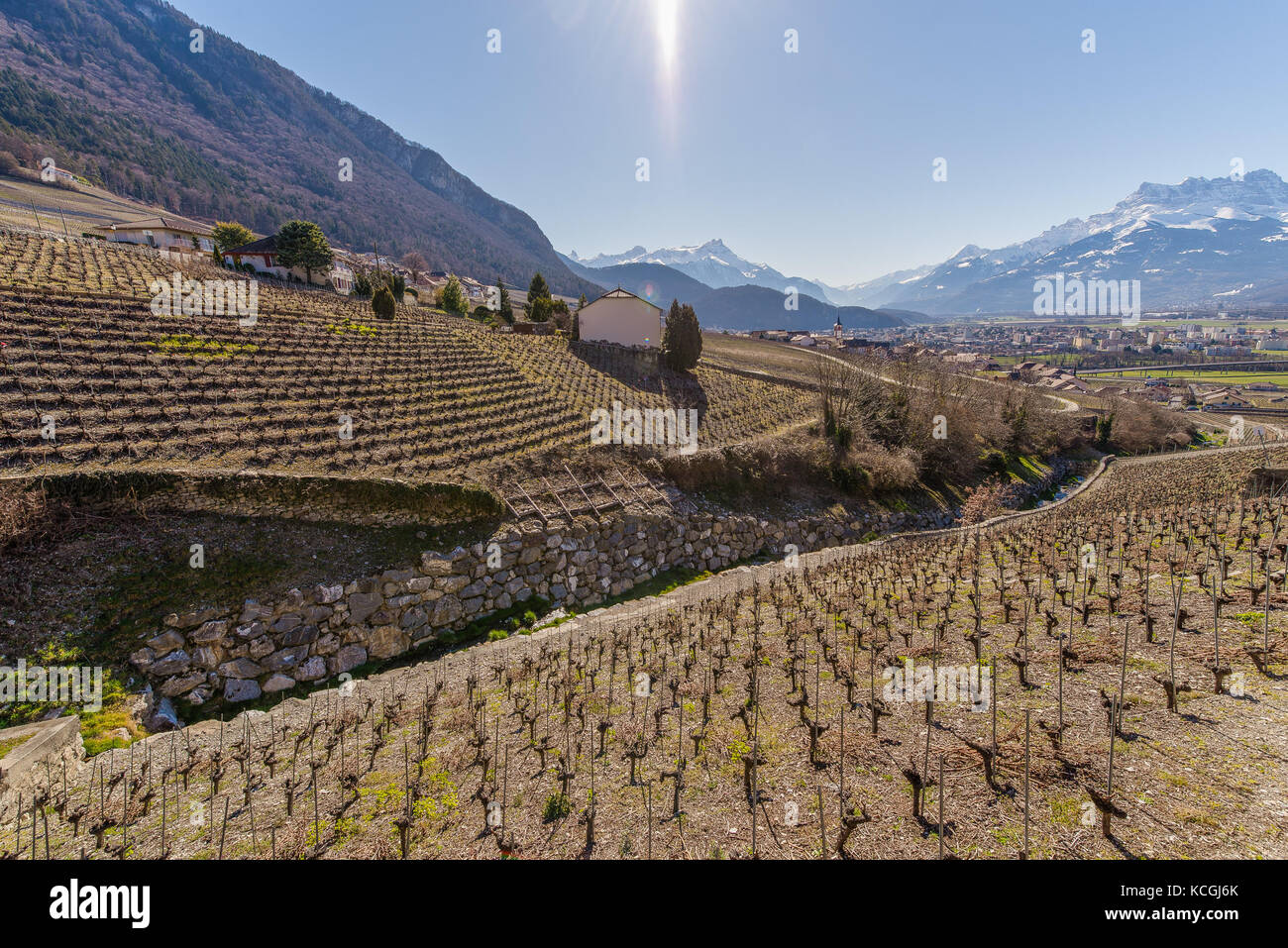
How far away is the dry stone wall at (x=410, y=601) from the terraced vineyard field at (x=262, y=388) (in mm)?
3605

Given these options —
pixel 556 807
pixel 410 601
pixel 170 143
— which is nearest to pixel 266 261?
pixel 410 601

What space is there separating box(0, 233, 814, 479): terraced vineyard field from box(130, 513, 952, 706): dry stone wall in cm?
360

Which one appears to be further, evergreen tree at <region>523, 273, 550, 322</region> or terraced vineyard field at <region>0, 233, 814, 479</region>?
evergreen tree at <region>523, 273, 550, 322</region>

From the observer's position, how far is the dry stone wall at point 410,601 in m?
10.5

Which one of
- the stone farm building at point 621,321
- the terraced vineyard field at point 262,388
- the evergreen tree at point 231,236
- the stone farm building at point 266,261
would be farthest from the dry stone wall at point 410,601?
the evergreen tree at point 231,236

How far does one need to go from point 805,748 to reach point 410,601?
1027 cm

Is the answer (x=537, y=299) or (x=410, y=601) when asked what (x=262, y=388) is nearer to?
(x=410, y=601)

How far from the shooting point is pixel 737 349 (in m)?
61.5

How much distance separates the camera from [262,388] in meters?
18.4

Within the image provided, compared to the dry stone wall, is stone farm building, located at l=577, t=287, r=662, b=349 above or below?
above

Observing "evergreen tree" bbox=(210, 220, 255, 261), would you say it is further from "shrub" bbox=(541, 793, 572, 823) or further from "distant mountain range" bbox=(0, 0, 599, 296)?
"distant mountain range" bbox=(0, 0, 599, 296)

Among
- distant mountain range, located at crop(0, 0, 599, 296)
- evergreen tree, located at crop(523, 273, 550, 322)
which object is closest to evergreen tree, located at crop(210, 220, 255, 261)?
evergreen tree, located at crop(523, 273, 550, 322)

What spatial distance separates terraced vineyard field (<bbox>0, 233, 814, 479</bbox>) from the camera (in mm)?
14094
